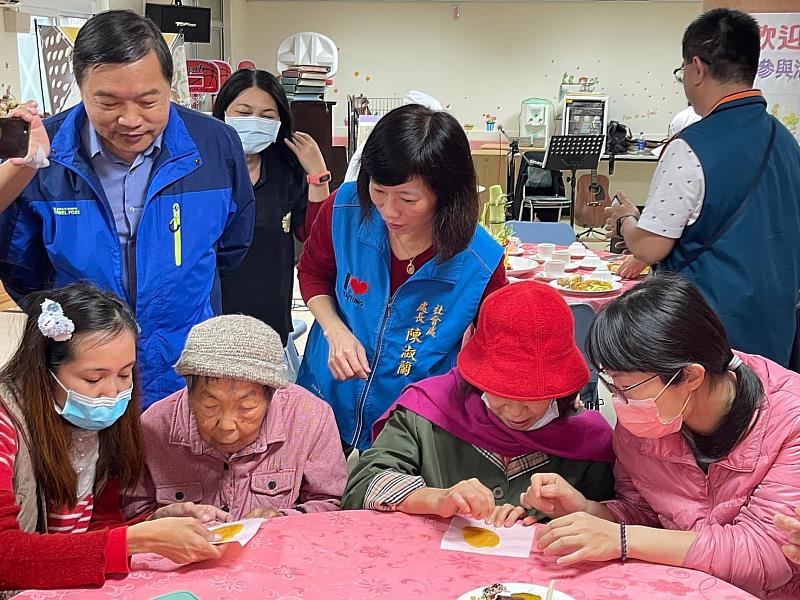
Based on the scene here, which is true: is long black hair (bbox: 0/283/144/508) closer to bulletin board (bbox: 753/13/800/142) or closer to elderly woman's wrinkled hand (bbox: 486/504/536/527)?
elderly woman's wrinkled hand (bbox: 486/504/536/527)

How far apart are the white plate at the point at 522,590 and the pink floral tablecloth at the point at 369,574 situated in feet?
0.07

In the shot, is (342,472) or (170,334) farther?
(170,334)

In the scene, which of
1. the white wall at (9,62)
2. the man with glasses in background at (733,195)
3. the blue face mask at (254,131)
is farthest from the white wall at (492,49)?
the man with glasses in background at (733,195)

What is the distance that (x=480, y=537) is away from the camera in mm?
1477

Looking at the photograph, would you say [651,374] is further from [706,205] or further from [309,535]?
[706,205]

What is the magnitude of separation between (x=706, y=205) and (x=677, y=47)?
8665 mm

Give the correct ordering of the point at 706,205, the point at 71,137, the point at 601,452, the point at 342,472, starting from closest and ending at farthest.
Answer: the point at 601,452
the point at 342,472
the point at 71,137
the point at 706,205

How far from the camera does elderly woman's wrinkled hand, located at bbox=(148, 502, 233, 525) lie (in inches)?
62.2

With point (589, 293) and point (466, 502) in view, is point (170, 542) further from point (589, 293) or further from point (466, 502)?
point (589, 293)

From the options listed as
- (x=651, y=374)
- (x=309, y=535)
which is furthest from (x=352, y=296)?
(x=651, y=374)

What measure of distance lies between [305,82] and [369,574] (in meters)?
5.97

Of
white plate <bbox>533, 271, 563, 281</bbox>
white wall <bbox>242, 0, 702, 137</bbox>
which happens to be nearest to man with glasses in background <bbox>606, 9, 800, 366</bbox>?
white plate <bbox>533, 271, 563, 281</bbox>

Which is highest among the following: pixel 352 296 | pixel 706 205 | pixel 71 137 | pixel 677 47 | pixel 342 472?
pixel 677 47

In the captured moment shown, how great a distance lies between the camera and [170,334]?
2.05 meters
